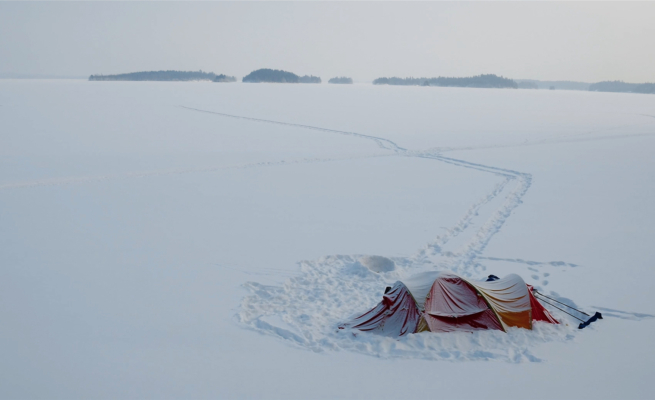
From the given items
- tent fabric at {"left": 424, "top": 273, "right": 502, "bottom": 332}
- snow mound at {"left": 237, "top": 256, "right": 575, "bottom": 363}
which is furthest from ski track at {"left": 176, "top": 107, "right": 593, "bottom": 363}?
tent fabric at {"left": 424, "top": 273, "right": 502, "bottom": 332}

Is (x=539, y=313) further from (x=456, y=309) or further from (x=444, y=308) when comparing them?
(x=444, y=308)

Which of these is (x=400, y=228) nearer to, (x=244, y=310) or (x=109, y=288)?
(x=244, y=310)

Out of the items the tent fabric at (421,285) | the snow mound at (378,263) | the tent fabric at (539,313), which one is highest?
the tent fabric at (421,285)

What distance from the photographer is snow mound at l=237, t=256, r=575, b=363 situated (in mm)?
6453

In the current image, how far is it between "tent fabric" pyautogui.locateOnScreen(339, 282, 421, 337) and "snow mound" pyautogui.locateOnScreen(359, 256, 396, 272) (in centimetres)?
230

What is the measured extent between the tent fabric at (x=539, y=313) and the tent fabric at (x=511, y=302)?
12 cm

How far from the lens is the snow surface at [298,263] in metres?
5.96

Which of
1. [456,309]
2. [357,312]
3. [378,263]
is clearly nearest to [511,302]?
[456,309]

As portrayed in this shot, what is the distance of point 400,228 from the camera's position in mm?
11477

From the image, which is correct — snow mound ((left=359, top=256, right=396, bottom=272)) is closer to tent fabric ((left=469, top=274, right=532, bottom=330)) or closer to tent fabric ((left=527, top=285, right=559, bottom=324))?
tent fabric ((left=469, top=274, right=532, bottom=330))

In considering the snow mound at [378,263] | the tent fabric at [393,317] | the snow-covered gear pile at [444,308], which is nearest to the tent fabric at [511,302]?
the snow-covered gear pile at [444,308]

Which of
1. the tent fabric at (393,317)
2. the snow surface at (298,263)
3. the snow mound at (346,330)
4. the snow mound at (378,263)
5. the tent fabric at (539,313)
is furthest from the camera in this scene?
the snow mound at (378,263)

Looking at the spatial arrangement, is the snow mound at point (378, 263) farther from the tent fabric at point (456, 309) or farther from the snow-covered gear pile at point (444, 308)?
the tent fabric at point (456, 309)

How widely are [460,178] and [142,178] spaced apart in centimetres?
980
